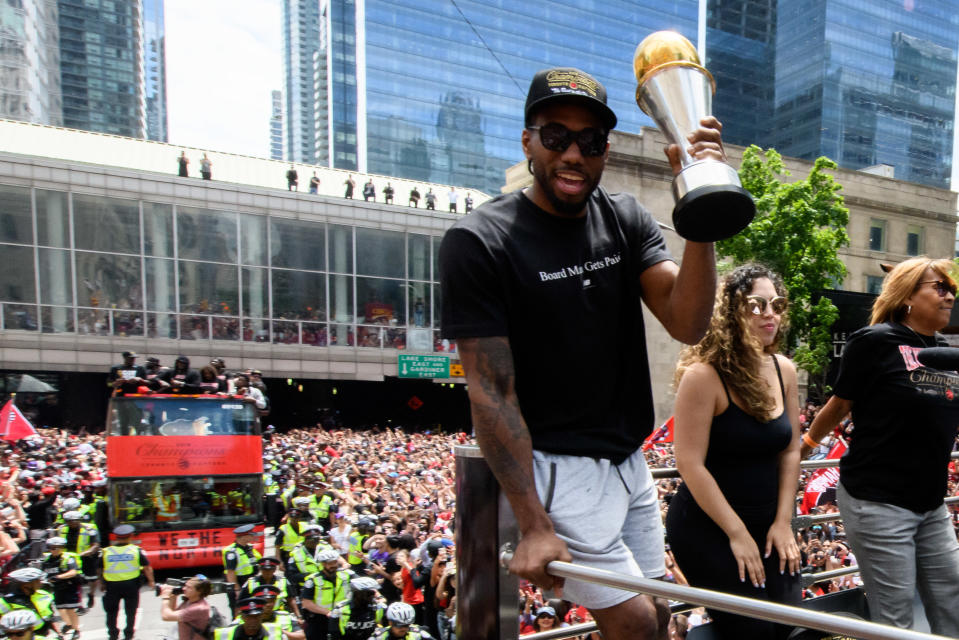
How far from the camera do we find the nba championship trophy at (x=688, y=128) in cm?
141

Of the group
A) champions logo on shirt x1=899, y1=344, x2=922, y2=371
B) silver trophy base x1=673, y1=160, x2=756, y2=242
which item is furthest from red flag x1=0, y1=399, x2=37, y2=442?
silver trophy base x1=673, y1=160, x2=756, y2=242

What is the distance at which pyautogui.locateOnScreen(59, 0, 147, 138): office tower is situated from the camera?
398ft

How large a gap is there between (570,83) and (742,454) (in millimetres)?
1356

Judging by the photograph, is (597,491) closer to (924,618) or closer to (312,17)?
(924,618)

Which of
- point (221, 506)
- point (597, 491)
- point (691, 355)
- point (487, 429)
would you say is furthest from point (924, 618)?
point (221, 506)

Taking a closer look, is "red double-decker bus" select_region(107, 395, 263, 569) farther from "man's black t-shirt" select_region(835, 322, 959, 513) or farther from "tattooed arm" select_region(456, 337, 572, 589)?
"tattooed arm" select_region(456, 337, 572, 589)

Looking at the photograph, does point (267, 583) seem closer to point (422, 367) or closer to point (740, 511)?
point (740, 511)

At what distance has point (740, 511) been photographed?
2.30 metres

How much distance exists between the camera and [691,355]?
2.42m

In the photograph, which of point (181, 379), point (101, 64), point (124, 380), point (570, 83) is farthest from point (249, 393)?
point (101, 64)

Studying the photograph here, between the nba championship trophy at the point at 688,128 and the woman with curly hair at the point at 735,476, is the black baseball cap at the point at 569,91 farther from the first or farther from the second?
the woman with curly hair at the point at 735,476

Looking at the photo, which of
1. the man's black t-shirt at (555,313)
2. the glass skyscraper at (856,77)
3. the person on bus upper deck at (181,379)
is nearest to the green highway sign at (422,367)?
the person on bus upper deck at (181,379)

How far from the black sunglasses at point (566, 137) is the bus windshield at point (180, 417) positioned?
38.4 feet

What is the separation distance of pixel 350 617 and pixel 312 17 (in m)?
216
